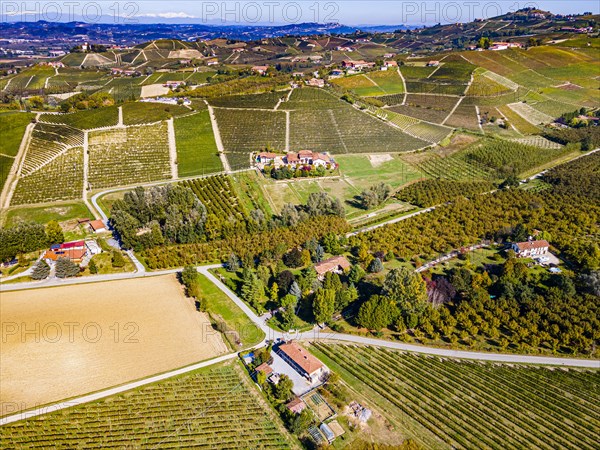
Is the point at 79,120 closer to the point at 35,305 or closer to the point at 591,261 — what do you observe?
the point at 35,305

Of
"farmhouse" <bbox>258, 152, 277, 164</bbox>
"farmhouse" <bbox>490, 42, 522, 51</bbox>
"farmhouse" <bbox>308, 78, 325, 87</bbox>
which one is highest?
"farmhouse" <bbox>490, 42, 522, 51</bbox>

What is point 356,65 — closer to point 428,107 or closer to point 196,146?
point 428,107

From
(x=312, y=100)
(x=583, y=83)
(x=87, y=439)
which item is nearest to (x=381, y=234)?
(x=87, y=439)

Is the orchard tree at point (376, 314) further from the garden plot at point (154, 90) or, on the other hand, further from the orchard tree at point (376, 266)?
the garden plot at point (154, 90)

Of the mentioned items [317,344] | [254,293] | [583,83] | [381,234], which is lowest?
[317,344]

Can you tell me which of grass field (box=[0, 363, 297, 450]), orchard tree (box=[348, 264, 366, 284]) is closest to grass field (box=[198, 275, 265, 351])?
grass field (box=[0, 363, 297, 450])

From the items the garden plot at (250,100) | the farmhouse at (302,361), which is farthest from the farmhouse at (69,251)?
the garden plot at (250,100)

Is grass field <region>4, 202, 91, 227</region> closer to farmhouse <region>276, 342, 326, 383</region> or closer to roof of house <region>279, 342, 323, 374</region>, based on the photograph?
→ farmhouse <region>276, 342, 326, 383</region>
